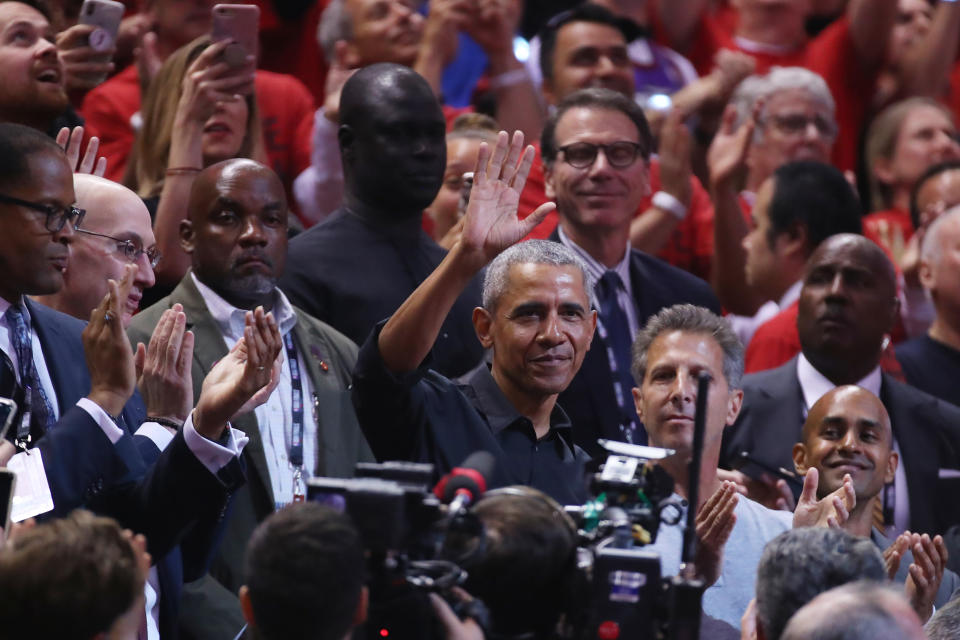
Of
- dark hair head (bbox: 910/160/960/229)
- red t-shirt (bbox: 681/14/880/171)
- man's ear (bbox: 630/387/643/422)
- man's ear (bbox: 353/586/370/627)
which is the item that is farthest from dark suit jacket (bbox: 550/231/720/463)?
red t-shirt (bbox: 681/14/880/171)

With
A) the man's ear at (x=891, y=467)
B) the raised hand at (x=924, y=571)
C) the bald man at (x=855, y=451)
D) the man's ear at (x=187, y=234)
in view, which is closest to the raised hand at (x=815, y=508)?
the raised hand at (x=924, y=571)

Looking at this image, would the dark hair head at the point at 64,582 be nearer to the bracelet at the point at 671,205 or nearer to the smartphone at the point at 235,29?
the smartphone at the point at 235,29

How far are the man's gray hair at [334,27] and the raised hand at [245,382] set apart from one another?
9.80ft

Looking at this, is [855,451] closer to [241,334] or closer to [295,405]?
[295,405]

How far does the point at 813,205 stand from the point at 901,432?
1.24 metres

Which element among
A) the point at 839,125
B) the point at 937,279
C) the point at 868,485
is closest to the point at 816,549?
the point at 868,485

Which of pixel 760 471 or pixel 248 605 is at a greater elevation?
pixel 248 605

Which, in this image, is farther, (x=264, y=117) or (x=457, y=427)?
(x=264, y=117)

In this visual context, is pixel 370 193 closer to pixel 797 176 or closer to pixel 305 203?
pixel 305 203

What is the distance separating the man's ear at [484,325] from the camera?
4.68 m

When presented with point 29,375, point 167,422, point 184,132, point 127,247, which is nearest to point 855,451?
point 167,422

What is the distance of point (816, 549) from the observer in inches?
135

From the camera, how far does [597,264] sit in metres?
5.73

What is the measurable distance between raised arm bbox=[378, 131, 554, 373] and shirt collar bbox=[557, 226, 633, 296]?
1297mm
